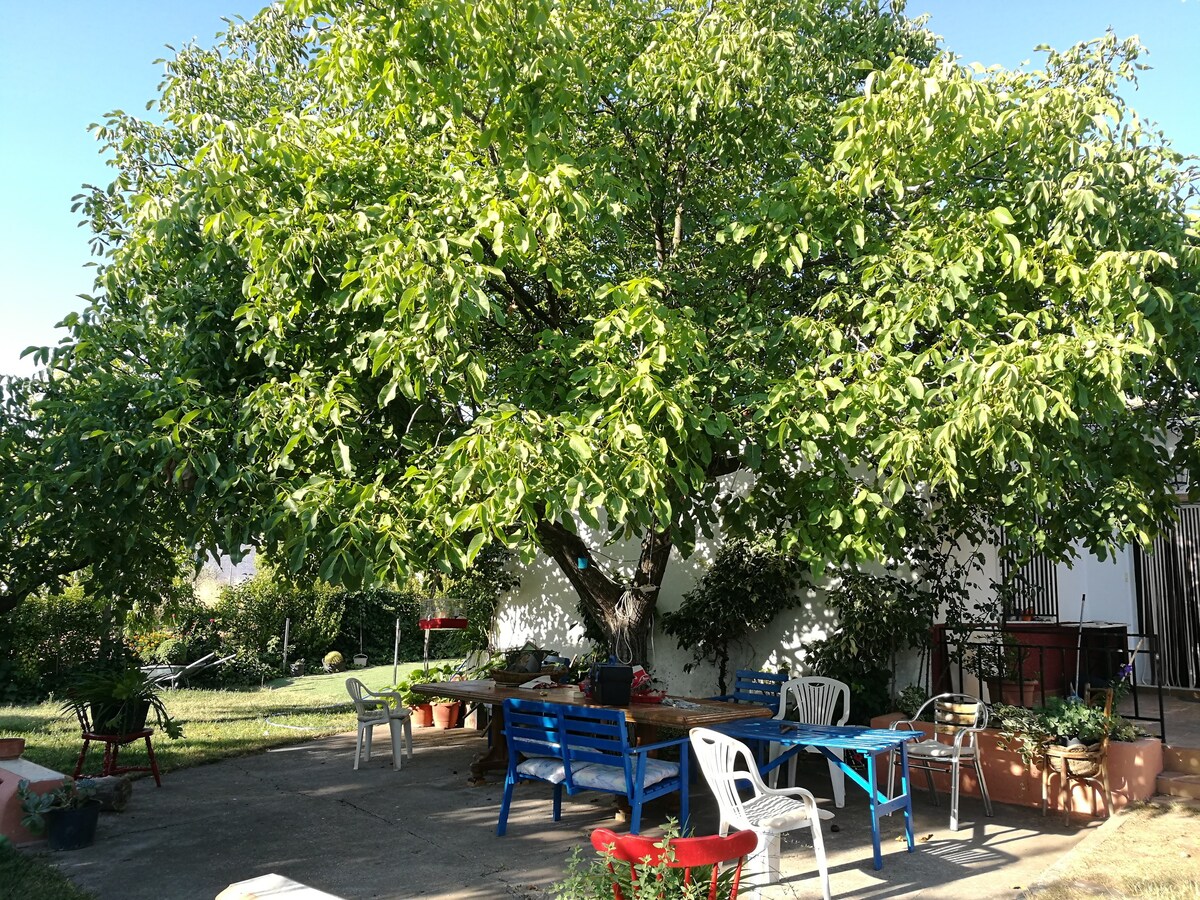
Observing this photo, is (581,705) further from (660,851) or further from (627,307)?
Answer: (660,851)

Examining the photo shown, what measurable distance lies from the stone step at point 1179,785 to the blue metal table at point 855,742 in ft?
6.81

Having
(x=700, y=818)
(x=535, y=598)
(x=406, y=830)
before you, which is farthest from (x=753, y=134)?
(x=535, y=598)

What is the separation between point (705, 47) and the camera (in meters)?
6.12

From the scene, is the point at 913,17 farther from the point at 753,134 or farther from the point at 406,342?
the point at 406,342

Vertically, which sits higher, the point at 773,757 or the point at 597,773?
the point at 597,773

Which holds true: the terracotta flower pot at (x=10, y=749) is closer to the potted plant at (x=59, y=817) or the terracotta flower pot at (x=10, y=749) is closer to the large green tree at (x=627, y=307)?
the potted plant at (x=59, y=817)

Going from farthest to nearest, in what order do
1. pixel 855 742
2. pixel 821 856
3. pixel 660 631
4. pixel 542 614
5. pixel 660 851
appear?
pixel 542 614 → pixel 660 631 → pixel 855 742 → pixel 821 856 → pixel 660 851

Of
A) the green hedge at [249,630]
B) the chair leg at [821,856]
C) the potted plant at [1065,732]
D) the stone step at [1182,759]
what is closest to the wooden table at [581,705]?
the chair leg at [821,856]

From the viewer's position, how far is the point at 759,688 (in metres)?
7.78

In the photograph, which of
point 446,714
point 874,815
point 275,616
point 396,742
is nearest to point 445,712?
point 446,714

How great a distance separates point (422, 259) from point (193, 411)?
1536mm

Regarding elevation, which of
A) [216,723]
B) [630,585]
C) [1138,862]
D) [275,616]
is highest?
[630,585]

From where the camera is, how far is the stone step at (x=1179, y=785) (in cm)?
630

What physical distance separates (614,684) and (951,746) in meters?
2.33
